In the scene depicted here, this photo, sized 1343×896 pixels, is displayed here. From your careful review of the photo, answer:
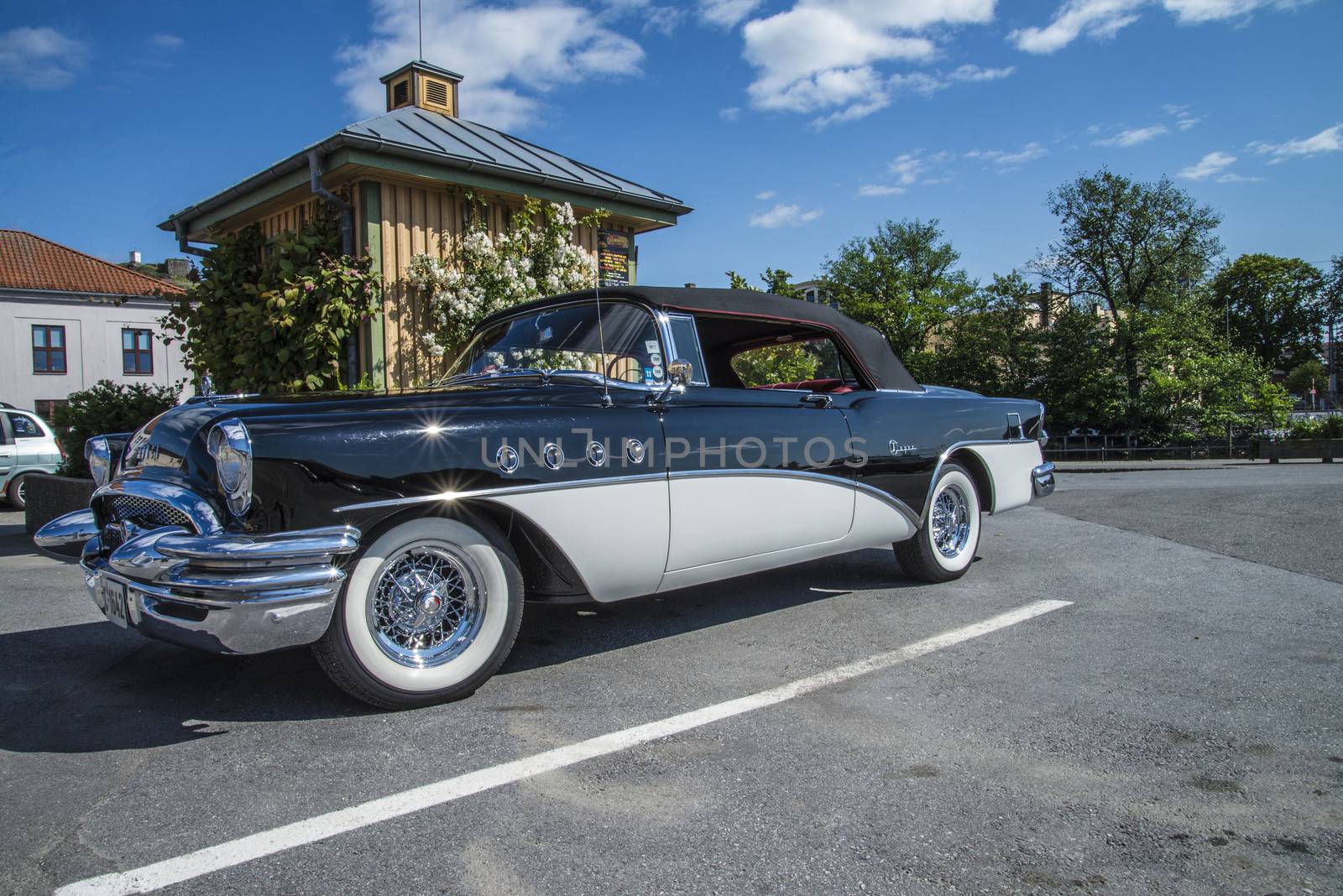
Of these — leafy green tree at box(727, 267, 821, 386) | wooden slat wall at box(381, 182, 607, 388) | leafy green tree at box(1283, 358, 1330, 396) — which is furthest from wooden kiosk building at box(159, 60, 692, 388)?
leafy green tree at box(1283, 358, 1330, 396)

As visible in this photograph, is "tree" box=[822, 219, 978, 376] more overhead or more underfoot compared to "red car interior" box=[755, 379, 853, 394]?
more overhead

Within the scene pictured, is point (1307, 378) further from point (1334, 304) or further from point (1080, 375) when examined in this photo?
point (1080, 375)

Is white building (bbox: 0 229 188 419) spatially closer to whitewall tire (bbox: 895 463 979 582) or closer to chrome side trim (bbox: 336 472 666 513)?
whitewall tire (bbox: 895 463 979 582)

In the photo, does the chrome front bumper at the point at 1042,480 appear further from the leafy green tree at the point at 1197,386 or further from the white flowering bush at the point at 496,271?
the leafy green tree at the point at 1197,386

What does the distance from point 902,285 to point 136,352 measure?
39.6 meters

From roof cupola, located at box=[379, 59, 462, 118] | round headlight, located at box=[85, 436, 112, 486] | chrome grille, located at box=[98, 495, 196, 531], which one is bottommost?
chrome grille, located at box=[98, 495, 196, 531]

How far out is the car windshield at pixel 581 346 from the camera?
3848mm

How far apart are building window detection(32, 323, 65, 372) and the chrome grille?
114 feet

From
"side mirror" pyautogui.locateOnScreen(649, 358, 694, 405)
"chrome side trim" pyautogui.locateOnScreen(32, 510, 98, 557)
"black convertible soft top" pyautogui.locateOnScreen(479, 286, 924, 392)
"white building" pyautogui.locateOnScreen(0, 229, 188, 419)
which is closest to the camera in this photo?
"chrome side trim" pyautogui.locateOnScreen(32, 510, 98, 557)

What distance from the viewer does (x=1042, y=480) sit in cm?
584

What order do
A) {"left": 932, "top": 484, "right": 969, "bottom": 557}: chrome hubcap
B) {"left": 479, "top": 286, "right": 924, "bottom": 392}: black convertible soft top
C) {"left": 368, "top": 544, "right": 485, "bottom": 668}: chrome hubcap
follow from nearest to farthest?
1. {"left": 368, "top": 544, "right": 485, "bottom": 668}: chrome hubcap
2. {"left": 479, "top": 286, "right": 924, "bottom": 392}: black convertible soft top
3. {"left": 932, "top": 484, "right": 969, "bottom": 557}: chrome hubcap

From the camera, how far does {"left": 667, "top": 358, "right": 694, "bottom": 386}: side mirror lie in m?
3.68

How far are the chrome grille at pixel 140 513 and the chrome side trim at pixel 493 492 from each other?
0.56m

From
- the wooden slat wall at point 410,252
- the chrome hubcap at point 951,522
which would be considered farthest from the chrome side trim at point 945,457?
the wooden slat wall at point 410,252
